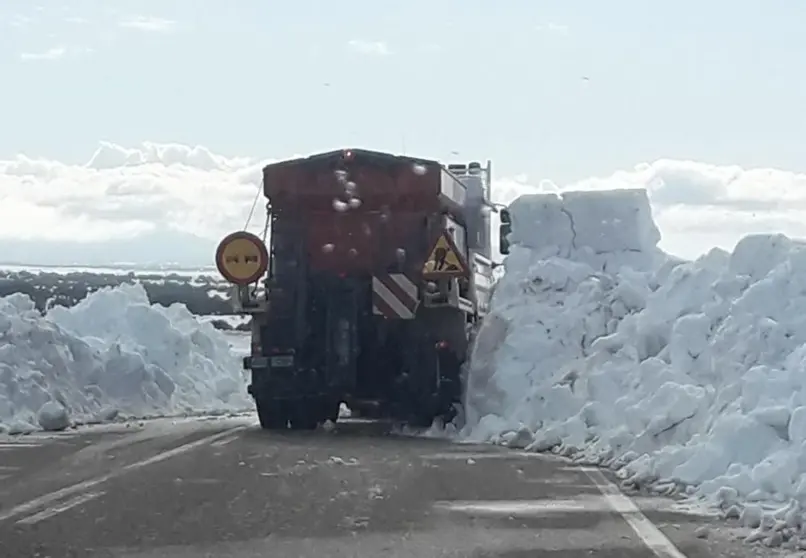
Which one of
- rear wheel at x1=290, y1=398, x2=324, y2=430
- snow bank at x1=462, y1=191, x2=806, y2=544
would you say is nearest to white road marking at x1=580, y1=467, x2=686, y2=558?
snow bank at x1=462, y1=191, x2=806, y2=544

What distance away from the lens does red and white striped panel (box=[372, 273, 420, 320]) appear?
18.3 metres

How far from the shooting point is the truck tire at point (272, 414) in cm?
1853

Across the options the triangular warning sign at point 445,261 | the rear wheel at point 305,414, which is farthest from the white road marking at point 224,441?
the triangular warning sign at point 445,261

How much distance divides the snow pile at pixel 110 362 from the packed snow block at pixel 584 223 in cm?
683

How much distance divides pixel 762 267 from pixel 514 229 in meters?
6.13

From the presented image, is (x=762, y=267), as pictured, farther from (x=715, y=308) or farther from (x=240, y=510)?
(x=240, y=510)

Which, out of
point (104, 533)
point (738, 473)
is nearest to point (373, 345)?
point (738, 473)

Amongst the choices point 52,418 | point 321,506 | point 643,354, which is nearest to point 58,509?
point 321,506

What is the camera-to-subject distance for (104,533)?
9461mm

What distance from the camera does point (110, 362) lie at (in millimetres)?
24125

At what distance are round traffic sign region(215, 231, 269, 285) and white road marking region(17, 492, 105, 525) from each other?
7.18 meters

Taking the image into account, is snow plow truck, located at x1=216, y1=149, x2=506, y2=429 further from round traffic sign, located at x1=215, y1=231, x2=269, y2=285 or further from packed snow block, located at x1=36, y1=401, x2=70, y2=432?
packed snow block, located at x1=36, y1=401, x2=70, y2=432

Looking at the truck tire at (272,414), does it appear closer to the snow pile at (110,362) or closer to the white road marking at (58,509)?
the snow pile at (110,362)

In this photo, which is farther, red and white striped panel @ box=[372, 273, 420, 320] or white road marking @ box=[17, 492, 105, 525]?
red and white striped panel @ box=[372, 273, 420, 320]
